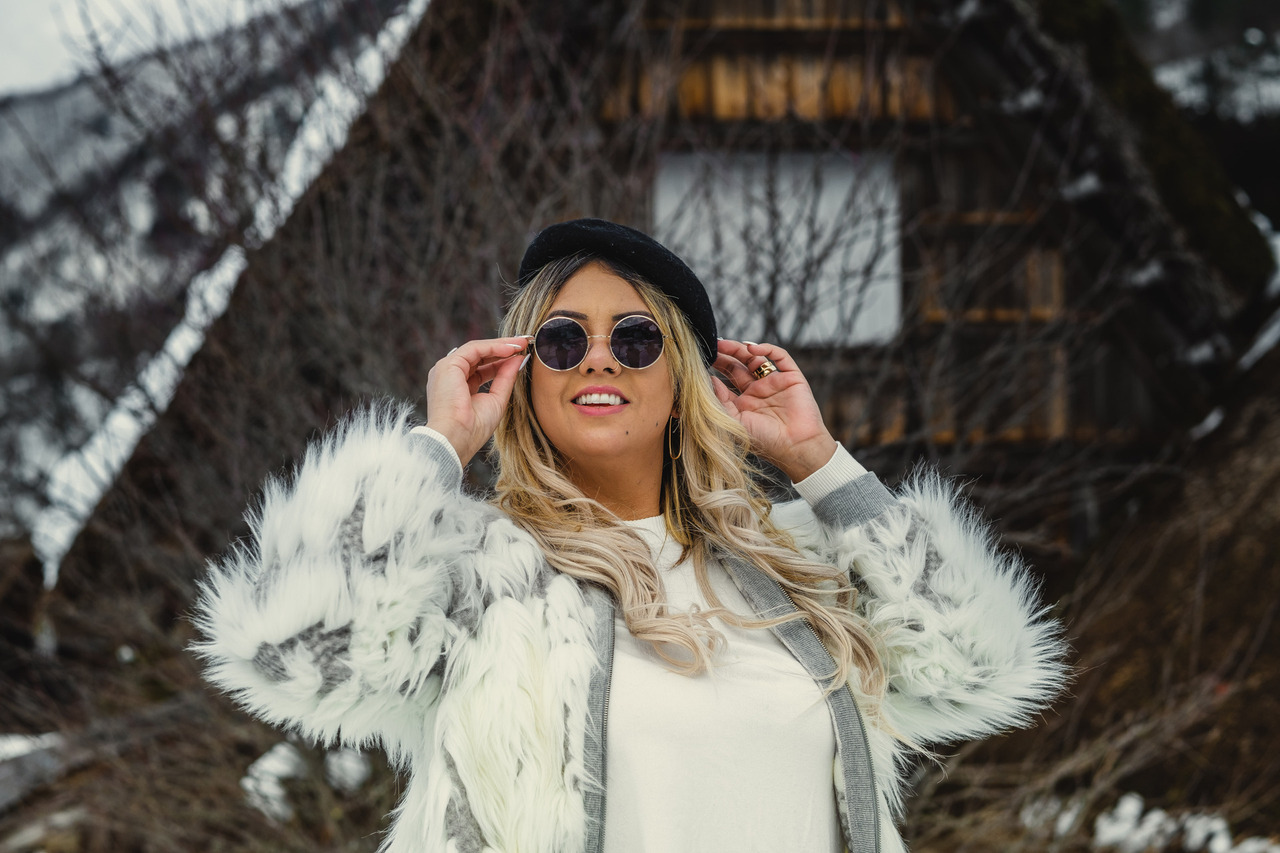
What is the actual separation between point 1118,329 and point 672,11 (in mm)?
2724

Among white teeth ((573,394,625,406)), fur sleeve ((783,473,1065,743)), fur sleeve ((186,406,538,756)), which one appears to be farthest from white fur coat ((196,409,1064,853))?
white teeth ((573,394,625,406))

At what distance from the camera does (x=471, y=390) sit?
2.05m

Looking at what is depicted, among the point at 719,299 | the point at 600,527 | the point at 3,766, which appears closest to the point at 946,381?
the point at 719,299

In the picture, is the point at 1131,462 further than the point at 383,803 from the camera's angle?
Yes

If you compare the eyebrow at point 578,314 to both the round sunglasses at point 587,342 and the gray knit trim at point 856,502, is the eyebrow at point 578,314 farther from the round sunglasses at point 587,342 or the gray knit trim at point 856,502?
the gray knit trim at point 856,502

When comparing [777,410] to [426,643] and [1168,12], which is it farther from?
[1168,12]

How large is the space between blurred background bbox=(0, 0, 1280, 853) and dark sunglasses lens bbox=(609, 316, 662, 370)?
1898 mm

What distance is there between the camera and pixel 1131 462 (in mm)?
5355

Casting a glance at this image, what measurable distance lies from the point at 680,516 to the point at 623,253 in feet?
1.79

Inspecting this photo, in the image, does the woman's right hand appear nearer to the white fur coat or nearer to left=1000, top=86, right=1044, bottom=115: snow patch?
the white fur coat

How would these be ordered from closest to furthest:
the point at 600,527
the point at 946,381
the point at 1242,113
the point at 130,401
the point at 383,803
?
the point at 600,527 < the point at 383,803 < the point at 946,381 < the point at 130,401 < the point at 1242,113

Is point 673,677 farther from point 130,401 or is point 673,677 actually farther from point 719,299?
point 130,401

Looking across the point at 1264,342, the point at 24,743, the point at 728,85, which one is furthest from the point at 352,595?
the point at 728,85

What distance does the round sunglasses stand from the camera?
2.02 meters
